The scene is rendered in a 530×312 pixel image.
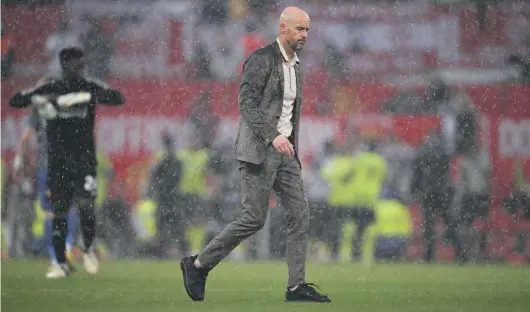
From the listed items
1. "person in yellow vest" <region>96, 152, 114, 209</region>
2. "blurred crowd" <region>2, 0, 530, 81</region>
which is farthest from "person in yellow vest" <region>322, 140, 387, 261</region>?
"person in yellow vest" <region>96, 152, 114, 209</region>

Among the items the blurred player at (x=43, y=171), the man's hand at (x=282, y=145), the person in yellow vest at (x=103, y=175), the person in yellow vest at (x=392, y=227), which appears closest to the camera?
the man's hand at (x=282, y=145)

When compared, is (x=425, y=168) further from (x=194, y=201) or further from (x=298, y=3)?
(x=298, y=3)

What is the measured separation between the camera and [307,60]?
58.4 ft

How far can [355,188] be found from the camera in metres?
15.4

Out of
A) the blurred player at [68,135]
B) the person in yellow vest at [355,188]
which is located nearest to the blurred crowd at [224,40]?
the person in yellow vest at [355,188]

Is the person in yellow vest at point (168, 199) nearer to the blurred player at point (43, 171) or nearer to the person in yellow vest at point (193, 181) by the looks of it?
the person in yellow vest at point (193, 181)

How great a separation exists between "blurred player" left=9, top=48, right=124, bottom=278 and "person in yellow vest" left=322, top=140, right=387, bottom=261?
4.76 metres

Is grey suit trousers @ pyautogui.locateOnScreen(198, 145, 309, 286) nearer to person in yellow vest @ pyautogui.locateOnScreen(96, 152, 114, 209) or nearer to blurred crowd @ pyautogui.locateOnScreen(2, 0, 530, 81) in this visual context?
person in yellow vest @ pyautogui.locateOnScreen(96, 152, 114, 209)

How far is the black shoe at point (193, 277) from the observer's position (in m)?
7.98

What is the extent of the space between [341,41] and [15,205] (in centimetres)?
420

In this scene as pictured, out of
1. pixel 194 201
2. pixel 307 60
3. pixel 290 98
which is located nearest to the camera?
pixel 290 98

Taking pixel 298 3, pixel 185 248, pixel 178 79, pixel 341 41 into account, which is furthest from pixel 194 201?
pixel 298 3

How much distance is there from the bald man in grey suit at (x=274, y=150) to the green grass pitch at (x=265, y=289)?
27 centimetres

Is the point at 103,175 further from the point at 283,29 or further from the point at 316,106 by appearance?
the point at 283,29
